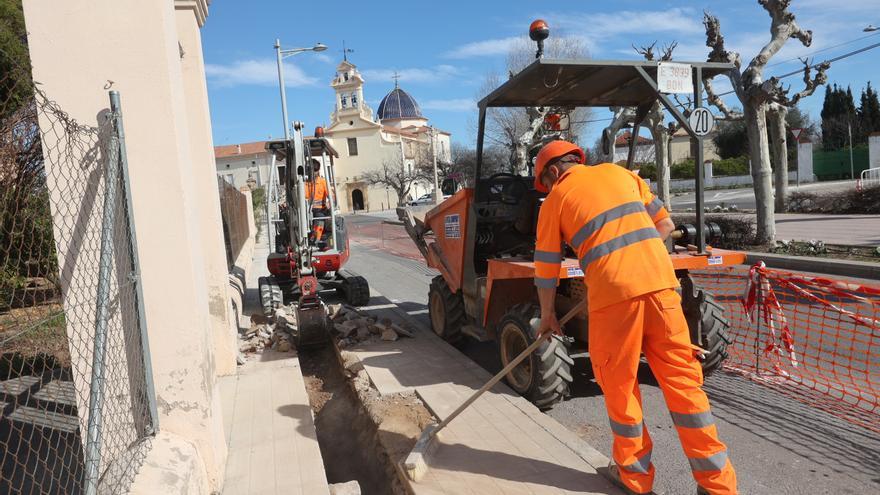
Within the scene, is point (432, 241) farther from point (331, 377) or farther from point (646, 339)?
point (646, 339)

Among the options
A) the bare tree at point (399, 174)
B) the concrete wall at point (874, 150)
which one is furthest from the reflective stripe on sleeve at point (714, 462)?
the bare tree at point (399, 174)

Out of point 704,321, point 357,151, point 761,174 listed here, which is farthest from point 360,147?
point 704,321

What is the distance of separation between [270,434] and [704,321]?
348 centimetres

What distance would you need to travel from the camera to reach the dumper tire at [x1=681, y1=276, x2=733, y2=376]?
4766 millimetres

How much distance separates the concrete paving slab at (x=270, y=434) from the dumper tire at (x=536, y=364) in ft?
5.56

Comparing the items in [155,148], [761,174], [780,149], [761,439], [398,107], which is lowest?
[761,439]

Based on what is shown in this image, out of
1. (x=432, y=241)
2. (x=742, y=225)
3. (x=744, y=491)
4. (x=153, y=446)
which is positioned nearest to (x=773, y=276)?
(x=744, y=491)

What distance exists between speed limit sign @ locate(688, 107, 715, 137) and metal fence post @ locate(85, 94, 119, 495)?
178 inches

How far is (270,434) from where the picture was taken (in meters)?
4.27

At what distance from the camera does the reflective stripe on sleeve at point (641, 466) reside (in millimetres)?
3020

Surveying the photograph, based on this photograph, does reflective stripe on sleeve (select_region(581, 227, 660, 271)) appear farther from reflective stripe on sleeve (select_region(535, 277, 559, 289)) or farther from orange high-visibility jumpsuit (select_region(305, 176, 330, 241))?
orange high-visibility jumpsuit (select_region(305, 176, 330, 241))

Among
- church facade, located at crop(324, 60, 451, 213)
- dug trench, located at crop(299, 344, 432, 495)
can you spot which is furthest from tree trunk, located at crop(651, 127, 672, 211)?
church facade, located at crop(324, 60, 451, 213)

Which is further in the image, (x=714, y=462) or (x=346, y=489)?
(x=346, y=489)

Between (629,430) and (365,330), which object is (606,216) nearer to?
(629,430)
